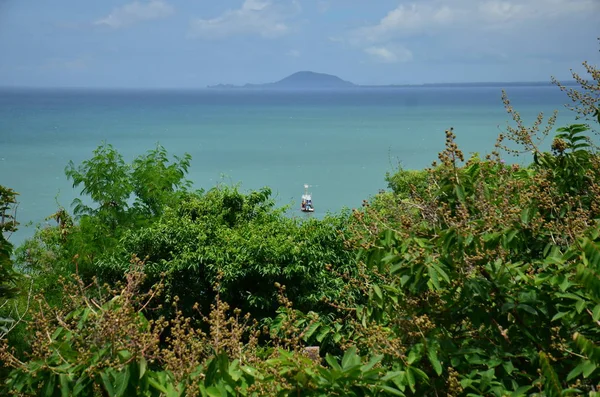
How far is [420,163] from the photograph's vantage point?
4109cm

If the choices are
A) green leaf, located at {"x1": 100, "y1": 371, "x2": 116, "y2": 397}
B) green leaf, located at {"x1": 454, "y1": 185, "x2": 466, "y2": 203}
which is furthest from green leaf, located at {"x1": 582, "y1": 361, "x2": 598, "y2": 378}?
green leaf, located at {"x1": 100, "y1": 371, "x2": 116, "y2": 397}

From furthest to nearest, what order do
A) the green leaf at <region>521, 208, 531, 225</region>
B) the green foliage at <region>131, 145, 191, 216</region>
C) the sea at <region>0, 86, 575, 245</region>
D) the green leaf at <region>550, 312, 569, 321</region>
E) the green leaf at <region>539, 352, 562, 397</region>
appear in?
1. the sea at <region>0, 86, 575, 245</region>
2. the green foliage at <region>131, 145, 191, 216</region>
3. the green leaf at <region>521, 208, 531, 225</region>
4. the green leaf at <region>550, 312, 569, 321</region>
5. the green leaf at <region>539, 352, 562, 397</region>

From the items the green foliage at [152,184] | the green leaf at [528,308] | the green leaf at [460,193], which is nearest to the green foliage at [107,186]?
the green foliage at [152,184]

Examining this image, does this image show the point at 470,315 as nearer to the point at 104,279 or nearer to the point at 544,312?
the point at 544,312

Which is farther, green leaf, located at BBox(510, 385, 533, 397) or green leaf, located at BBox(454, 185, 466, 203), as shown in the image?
green leaf, located at BBox(454, 185, 466, 203)

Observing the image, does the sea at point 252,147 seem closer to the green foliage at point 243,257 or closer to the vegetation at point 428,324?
the green foliage at point 243,257

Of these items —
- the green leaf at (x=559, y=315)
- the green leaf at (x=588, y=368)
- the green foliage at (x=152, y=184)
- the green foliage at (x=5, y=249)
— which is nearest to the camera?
the green leaf at (x=588, y=368)

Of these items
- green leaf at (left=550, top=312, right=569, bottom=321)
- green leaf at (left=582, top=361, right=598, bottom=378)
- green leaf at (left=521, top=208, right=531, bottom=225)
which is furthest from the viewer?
green leaf at (left=521, top=208, right=531, bottom=225)

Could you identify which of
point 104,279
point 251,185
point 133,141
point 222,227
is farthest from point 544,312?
point 133,141

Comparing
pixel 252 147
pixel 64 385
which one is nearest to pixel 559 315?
pixel 64 385

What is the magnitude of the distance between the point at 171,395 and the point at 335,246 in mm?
5334

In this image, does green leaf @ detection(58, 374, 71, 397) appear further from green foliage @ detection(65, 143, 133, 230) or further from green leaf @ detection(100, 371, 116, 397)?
green foliage @ detection(65, 143, 133, 230)

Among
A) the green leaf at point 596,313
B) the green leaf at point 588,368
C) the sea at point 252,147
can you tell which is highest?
the green leaf at point 596,313

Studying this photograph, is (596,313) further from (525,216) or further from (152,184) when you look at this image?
(152,184)
